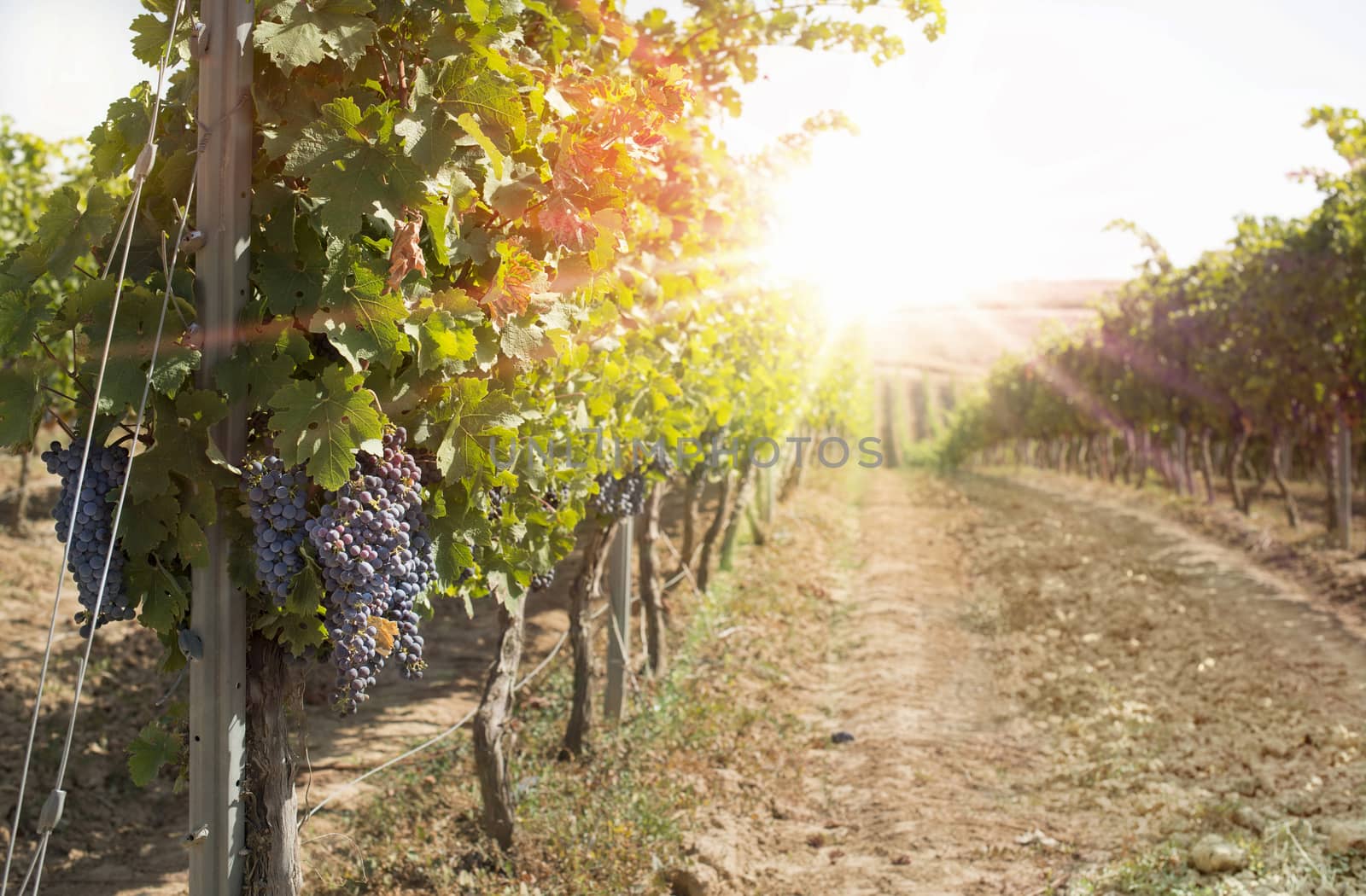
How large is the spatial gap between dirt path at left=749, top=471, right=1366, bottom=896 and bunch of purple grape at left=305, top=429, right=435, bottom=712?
2.55 m

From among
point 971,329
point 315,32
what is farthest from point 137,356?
point 971,329

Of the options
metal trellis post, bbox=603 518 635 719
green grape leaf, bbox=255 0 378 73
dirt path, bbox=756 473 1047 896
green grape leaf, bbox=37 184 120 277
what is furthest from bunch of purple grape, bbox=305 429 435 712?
metal trellis post, bbox=603 518 635 719

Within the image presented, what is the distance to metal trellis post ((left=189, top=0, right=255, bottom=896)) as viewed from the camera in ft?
7.79

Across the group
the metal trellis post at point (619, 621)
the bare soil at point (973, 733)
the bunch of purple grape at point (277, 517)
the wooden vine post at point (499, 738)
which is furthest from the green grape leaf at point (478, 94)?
the metal trellis post at point (619, 621)

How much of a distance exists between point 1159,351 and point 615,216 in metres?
18.6

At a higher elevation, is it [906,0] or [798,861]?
[906,0]

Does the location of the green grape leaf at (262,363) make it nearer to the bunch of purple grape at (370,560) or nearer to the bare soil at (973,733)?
the bunch of purple grape at (370,560)

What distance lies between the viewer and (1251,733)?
245 inches

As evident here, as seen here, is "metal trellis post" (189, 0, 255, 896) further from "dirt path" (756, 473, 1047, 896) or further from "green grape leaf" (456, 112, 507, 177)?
"dirt path" (756, 473, 1047, 896)

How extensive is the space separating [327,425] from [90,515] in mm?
597

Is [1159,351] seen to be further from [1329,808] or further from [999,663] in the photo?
[1329,808]

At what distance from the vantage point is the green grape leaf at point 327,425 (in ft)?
7.50

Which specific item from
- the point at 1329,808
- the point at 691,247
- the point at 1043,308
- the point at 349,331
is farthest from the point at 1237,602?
the point at 1043,308

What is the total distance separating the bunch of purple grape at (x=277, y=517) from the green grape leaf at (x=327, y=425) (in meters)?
0.09
